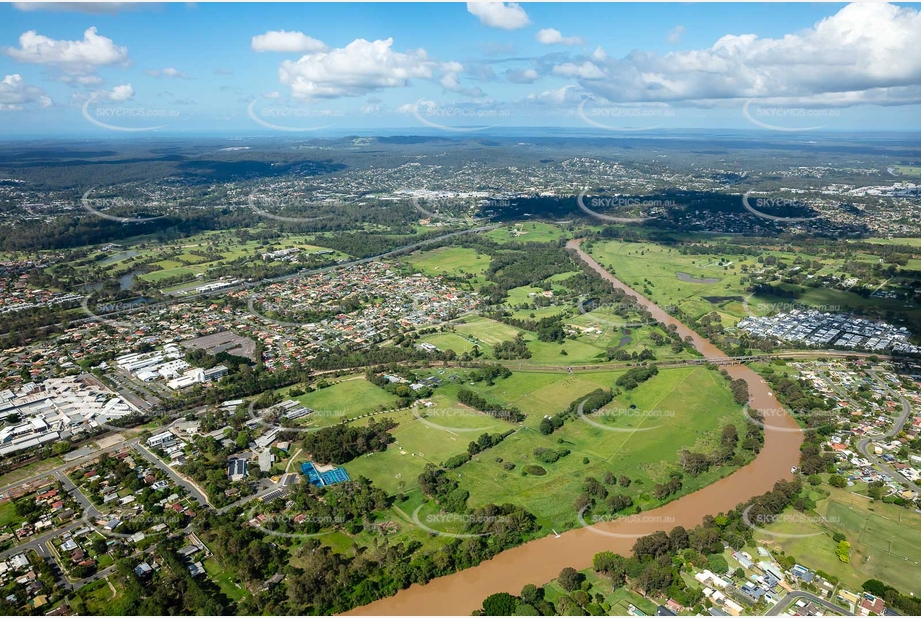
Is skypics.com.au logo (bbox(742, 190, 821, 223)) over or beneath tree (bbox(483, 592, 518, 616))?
over

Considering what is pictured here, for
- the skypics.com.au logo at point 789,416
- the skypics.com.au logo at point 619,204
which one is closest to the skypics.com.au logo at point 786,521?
the skypics.com.au logo at point 789,416

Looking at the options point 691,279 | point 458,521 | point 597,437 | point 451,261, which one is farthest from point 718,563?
point 451,261

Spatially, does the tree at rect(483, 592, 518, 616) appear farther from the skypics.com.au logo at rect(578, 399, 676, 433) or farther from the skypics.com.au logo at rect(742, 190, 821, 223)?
the skypics.com.au logo at rect(742, 190, 821, 223)

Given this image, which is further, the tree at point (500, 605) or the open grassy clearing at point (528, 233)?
the open grassy clearing at point (528, 233)

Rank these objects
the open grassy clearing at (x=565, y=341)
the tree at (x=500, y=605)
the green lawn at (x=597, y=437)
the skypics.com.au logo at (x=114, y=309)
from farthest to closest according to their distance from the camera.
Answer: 1. the skypics.com.au logo at (x=114, y=309)
2. the open grassy clearing at (x=565, y=341)
3. the green lawn at (x=597, y=437)
4. the tree at (x=500, y=605)

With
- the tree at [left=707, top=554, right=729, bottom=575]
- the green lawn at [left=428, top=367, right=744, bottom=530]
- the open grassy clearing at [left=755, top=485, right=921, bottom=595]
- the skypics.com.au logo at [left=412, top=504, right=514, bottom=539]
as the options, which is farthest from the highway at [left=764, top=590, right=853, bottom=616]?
the skypics.com.au logo at [left=412, top=504, right=514, bottom=539]

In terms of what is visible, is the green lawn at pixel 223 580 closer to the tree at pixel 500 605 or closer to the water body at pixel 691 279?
the tree at pixel 500 605

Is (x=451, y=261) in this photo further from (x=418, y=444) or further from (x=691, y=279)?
(x=418, y=444)
